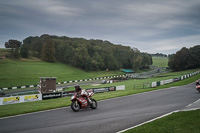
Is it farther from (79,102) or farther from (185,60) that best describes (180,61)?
(79,102)

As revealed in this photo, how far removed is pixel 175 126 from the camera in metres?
8.39

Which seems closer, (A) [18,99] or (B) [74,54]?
(A) [18,99]

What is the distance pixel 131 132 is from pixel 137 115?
390cm

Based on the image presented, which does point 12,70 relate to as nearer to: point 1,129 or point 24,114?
point 24,114

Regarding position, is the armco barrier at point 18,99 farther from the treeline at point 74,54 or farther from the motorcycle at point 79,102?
the treeline at point 74,54

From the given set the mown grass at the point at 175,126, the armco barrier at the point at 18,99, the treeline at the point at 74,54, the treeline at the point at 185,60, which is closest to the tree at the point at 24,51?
the treeline at the point at 74,54

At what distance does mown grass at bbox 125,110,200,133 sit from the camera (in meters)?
7.82

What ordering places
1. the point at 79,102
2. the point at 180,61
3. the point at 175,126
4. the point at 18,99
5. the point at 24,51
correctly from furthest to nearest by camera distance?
the point at 180,61, the point at 24,51, the point at 18,99, the point at 79,102, the point at 175,126

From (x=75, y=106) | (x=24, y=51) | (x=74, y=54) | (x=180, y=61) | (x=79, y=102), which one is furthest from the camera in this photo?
(x=180, y=61)

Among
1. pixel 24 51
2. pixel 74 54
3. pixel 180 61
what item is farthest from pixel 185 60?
pixel 24 51

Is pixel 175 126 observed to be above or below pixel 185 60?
below

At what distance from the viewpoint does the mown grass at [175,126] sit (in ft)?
25.7

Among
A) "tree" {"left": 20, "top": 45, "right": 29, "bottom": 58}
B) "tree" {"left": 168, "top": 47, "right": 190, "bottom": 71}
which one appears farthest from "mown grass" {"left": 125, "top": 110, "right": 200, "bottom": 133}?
"tree" {"left": 168, "top": 47, "right": 190, "bottom": 71}

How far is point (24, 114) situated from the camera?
1302 cm
